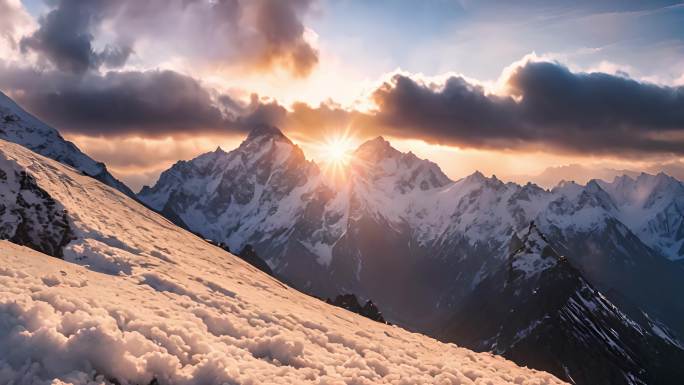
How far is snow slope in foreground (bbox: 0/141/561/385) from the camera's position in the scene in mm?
21844

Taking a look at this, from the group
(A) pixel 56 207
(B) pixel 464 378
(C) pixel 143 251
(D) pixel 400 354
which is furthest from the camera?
(A) pixel 56 207

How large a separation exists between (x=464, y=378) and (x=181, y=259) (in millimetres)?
24515

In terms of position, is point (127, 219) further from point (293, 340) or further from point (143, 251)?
point (293, 340)

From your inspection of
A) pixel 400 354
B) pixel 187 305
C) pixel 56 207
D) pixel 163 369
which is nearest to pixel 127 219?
pixel 56 207

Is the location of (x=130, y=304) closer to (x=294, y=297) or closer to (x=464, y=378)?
(x=464, y=378)

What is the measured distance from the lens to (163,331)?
1008 inches

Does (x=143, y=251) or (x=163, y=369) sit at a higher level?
(x=143, y=251)

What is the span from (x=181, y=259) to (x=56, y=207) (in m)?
12.8

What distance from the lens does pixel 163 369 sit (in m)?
23.2

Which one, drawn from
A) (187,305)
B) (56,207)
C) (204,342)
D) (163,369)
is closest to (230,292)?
(187,305)

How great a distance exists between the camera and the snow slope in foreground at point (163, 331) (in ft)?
71.7

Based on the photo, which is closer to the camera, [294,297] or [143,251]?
[143,251]

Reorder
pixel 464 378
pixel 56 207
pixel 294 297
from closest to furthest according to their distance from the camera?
pixel 464 378 < pixel 56 207 < pixel 294 297

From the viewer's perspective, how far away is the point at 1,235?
164ft
